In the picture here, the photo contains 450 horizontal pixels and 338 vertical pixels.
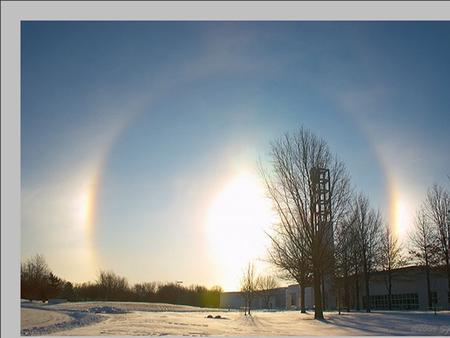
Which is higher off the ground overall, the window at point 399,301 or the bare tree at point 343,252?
the bare tree at point 343,252

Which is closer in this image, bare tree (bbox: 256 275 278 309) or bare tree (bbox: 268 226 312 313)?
bare tree (bbox: 268 226 312 313)

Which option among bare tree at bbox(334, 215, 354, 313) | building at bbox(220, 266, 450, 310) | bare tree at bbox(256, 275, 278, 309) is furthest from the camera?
bare tree at bbox(256, 275, 278, 309)

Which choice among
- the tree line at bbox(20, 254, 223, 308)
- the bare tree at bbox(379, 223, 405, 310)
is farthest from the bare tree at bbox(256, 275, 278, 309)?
the bare tree at bbox(379, 223, 405, 310)

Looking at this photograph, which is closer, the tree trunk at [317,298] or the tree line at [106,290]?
the tree trunk at [317,298]

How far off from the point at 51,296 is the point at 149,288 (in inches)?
1163

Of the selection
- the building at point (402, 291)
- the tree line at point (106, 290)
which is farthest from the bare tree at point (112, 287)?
the building at point (402, 291)

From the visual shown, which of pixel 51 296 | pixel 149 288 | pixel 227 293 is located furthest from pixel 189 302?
pixel 51 296

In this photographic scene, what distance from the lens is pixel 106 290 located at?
67.1 metres

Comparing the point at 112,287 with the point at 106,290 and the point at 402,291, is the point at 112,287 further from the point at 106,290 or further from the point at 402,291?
the point at 402,291

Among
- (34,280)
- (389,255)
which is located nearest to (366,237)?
(389,255)

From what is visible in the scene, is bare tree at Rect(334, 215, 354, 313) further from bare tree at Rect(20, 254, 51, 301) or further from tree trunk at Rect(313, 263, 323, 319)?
bare tree at Rect(20, 254, 51, 301)

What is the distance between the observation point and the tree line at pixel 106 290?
47972mm

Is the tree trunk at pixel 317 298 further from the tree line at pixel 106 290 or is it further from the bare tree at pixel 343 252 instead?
the tree line at pixel 106 290

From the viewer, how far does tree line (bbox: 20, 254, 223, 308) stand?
4797 cm
